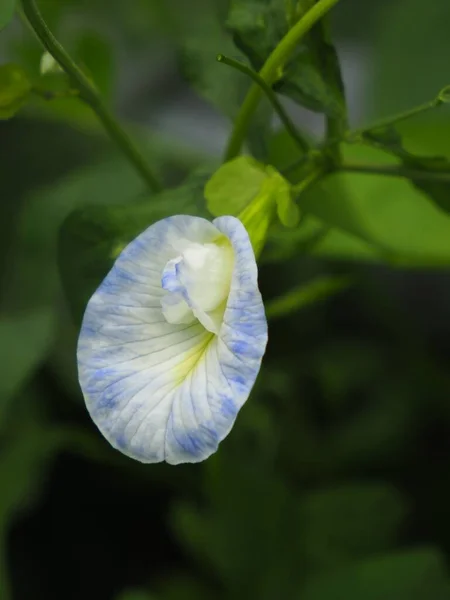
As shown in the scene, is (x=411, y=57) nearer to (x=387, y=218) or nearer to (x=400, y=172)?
(x=387, y=218)

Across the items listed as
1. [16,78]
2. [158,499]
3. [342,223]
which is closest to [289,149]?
[342,223]

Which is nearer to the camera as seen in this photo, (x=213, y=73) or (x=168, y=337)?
(x=168, y=337)

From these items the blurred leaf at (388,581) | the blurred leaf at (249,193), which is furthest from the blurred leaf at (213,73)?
the blurred leaf at (388,581)

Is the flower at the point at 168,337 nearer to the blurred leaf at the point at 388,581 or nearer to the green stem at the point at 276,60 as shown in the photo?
the green stem at the point at 276,60

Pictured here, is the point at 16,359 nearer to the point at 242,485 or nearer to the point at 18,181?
the point at 242,485

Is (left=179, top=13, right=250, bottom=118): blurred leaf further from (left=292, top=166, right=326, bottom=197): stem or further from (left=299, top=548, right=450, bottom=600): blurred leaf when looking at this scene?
(left=299, top=548, right=450, bottom=600): blurred leaf

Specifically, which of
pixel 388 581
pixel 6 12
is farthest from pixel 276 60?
pixel 388 581
